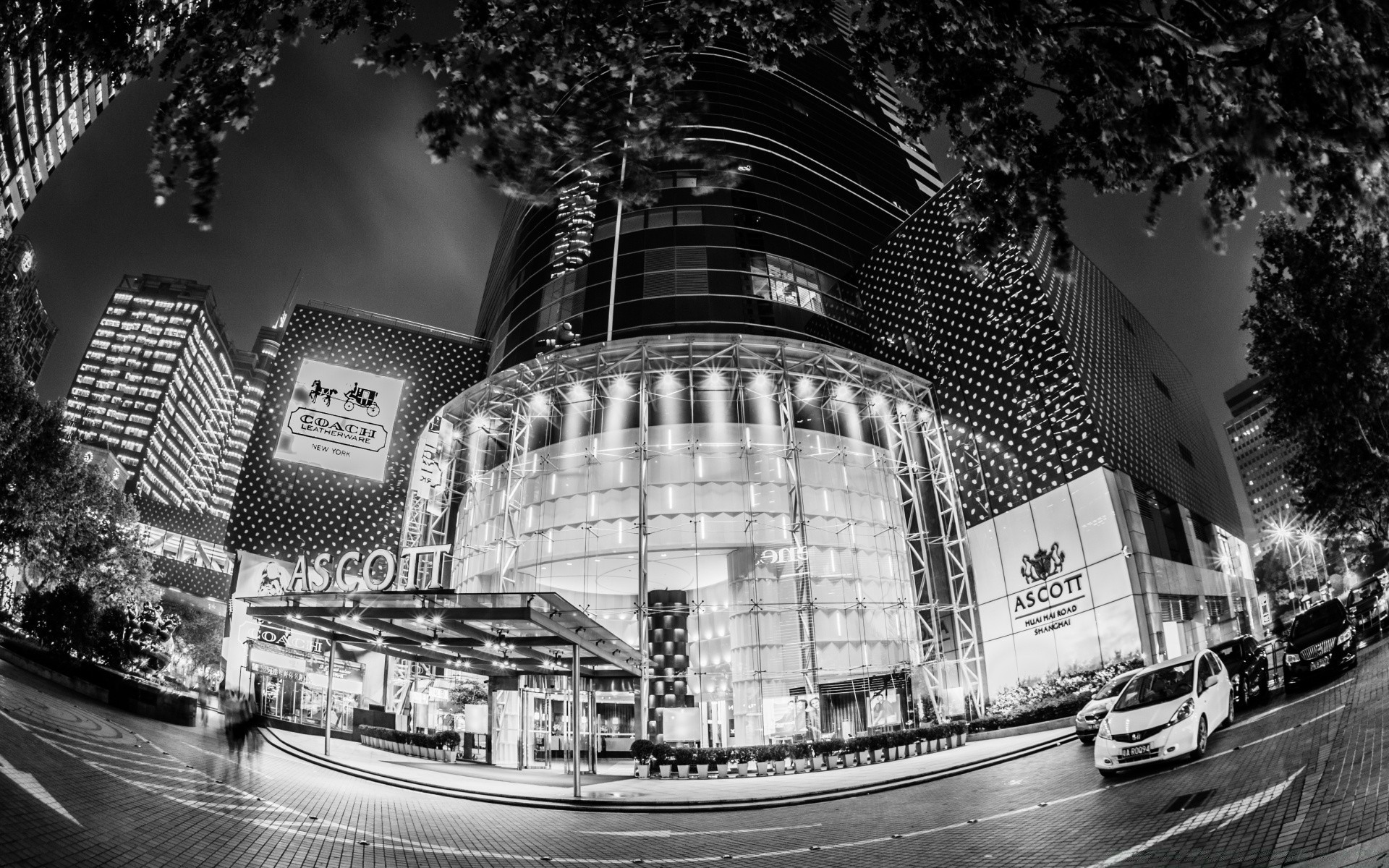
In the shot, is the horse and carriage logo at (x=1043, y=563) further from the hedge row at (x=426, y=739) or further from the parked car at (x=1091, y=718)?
the hedge row at (x=426, y=739)

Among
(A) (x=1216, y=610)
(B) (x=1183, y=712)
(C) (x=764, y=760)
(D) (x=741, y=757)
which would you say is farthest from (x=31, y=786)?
(A) (x=1216, y=610)

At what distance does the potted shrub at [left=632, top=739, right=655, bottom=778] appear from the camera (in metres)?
20.7

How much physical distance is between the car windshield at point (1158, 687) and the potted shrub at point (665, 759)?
1290cm

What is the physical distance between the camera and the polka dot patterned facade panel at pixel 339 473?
1454 inches

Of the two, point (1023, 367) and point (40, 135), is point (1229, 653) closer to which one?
point (1023, 367)

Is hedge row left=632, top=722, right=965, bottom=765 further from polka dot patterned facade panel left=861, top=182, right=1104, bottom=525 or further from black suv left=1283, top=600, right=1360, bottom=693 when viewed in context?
polka dot patterned facade panel left=861, top=182, right=1104, bottom=525

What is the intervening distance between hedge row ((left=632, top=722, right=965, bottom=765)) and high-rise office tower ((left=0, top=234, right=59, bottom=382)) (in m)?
28.3

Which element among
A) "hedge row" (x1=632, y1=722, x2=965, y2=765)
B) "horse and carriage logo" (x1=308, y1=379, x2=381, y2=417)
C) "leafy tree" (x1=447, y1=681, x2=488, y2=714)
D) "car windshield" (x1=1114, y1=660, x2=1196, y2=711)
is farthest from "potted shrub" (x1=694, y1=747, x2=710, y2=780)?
"horse and carriage logo" (x1=308, y1=379, x2=381, y2=417)

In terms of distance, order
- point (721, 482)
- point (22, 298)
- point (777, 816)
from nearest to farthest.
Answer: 1. point (777, 816)
2. point (22, 298)
3. point (721, 482)

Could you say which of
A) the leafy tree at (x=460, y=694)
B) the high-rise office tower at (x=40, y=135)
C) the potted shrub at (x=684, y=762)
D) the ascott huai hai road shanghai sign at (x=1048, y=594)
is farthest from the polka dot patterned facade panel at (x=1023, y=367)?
the high-rise office tower at (x=40, y=135)

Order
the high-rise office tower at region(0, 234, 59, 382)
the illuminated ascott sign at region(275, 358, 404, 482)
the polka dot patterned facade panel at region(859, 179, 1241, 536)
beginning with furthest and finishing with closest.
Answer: the illuminated ascott sign at region(275, 358, 404, 482) → the polka dot patterned facade panel at region(859, 179, 1241, 536) → the high-rise office tower at region(0, 234, 59, 382)

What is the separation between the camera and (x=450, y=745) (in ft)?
76.2

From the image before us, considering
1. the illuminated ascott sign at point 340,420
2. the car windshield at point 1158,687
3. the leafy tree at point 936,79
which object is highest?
the illuminated ascott sign at point 340,420

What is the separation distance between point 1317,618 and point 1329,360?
30.1ft
